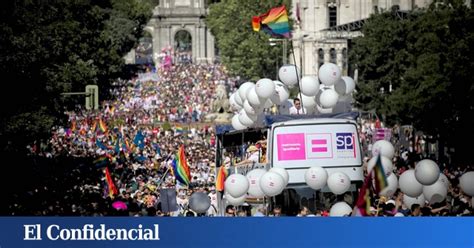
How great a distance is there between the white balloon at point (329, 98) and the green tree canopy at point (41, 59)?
10090mm

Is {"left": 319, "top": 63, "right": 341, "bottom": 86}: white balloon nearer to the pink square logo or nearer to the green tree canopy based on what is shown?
the pink square logo

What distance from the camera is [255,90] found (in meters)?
43.4

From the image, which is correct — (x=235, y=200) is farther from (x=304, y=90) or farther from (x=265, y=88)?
(x=304, y=90)

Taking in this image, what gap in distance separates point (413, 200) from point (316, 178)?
3129 mm

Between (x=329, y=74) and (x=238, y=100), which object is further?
(x=238, y=100)

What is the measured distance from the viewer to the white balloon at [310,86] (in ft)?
142

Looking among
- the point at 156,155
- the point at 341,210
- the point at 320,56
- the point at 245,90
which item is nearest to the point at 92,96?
the point at 156,155

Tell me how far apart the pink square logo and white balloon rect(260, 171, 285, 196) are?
2.97m

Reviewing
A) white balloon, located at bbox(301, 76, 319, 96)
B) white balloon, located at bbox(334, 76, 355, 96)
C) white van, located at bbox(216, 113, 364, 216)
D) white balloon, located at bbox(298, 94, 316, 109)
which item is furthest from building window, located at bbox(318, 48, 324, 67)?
white van, located at bbox(216, 113, 364, 216)

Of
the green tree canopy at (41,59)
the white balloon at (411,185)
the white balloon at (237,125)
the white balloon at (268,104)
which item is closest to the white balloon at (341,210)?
the white balloon at (411,185)

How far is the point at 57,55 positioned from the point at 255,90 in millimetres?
26152

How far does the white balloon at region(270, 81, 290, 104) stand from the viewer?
43.5m

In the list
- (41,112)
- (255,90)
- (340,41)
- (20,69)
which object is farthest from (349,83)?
(340,41)

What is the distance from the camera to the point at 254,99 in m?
43.5
